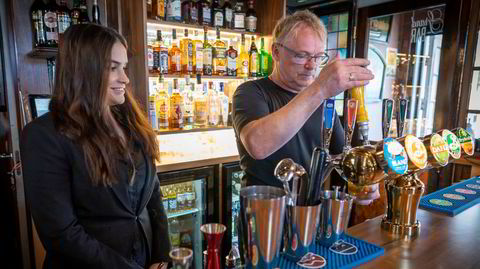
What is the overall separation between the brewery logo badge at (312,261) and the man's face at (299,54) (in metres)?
0.74

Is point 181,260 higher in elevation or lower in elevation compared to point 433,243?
higher

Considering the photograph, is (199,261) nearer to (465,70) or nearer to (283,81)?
(283,81)

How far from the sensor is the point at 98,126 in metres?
1.22

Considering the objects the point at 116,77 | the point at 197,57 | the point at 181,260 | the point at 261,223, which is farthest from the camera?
the point at 197,57

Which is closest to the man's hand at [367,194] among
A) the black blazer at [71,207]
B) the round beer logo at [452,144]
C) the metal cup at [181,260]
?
the round beer logo at [452,144]

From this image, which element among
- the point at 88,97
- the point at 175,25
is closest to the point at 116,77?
the point at 88,97

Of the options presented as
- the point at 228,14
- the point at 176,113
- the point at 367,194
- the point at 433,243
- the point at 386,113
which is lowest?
the point at 433,243

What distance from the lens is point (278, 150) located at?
1.35 metres

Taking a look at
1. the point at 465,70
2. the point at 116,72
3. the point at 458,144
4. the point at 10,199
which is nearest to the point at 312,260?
the point at 458,144

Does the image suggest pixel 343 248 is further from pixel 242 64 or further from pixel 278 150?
pixel 242 64

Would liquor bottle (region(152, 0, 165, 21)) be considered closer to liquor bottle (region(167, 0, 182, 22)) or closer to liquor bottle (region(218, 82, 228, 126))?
liquor bottle (region(167, 0, 182, 22))

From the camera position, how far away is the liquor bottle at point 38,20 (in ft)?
6.54

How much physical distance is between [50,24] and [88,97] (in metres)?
1.11

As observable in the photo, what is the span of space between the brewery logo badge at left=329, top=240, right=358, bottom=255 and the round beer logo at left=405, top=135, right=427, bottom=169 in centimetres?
31
